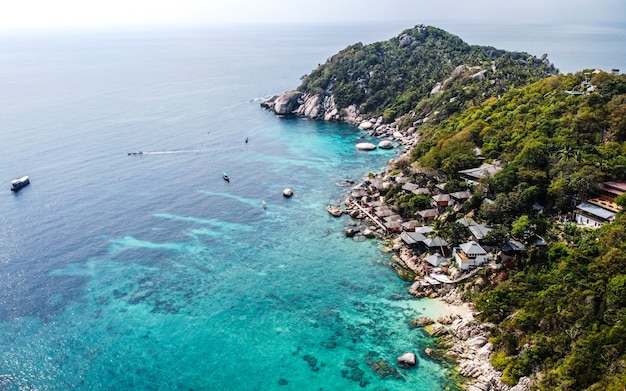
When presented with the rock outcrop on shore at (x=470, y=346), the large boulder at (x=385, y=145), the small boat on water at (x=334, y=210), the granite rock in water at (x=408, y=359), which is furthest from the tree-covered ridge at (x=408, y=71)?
the granite rock in water at (x=408, y=359)

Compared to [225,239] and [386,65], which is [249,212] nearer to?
[225,239]

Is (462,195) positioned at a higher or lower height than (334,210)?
higher

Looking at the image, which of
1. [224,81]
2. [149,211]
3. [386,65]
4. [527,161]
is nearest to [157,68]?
[224,81]

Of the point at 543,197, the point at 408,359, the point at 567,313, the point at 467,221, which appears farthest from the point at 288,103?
the point at 567,313

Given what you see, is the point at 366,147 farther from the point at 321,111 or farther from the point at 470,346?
the point at 470,346

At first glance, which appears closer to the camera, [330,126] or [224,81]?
[330,126]

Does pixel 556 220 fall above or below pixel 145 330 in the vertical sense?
above

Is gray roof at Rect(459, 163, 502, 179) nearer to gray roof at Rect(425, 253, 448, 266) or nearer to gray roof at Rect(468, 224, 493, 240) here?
gray roof at Rect(468, 224, 493, 240)
